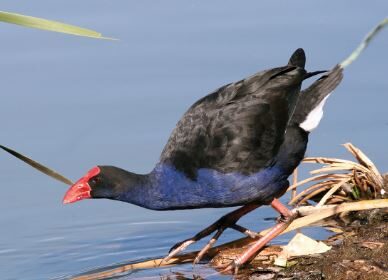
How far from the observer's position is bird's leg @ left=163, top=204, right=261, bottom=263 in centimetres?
508

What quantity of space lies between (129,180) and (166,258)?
47 centimetres

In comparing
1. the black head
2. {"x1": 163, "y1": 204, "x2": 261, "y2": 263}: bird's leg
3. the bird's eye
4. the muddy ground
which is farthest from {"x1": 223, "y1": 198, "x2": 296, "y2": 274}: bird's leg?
the bird's eye

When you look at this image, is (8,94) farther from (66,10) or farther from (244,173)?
(244,173)

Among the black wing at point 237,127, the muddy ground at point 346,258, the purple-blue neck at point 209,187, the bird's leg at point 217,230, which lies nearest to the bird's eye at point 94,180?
the purple-blue neck at point 209,187

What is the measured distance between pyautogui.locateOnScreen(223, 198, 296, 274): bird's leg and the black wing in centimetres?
31

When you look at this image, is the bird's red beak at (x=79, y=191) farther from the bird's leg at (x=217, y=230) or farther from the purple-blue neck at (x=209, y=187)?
the bird's leg at (x=217, y=230)

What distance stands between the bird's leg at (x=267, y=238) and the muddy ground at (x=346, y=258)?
0.05m

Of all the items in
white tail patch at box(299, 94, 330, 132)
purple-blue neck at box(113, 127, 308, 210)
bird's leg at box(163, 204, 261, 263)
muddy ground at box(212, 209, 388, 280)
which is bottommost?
muddy ground at box(212, 209, 388, 280)

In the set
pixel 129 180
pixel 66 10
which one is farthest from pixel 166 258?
pixel 66 10

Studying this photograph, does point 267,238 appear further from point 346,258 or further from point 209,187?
point 346,258

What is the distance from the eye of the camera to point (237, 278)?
480 cm

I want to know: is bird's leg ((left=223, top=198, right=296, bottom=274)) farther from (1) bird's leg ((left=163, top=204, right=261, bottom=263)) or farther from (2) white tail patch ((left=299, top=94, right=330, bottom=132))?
(2) white tail patch ((left=299, top=94, right=330, bottom=132))

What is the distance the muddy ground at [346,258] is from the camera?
439cm

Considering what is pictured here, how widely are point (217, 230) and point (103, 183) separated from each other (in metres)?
0.71
